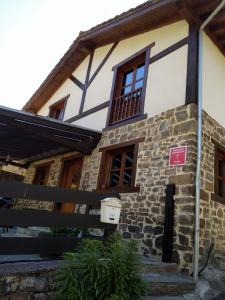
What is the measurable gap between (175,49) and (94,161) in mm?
3248

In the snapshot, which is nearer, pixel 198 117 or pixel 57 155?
pixel 198 117

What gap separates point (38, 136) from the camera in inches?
250

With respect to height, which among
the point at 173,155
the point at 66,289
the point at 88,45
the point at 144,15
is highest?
the point at 88,45

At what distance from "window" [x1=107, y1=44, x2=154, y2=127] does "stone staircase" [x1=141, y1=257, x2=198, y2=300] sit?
3.33 m

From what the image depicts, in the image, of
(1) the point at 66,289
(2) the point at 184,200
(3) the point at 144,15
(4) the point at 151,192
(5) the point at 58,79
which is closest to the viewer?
(1) the point at 66,289

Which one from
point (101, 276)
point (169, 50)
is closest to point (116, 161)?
point (169, 50)

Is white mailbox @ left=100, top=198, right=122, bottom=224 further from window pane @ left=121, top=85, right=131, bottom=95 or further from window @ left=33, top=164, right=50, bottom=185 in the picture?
window @ left=33, top=164, right=50, bottom=185

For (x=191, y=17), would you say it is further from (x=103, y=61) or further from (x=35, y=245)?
(x=35, y=245)

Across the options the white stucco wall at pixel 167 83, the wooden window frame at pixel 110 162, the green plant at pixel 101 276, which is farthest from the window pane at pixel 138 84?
the green plant at pixel 101 276

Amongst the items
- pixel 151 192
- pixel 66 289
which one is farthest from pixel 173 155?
pixel 66 289

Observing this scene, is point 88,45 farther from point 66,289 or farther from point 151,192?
point 66,289

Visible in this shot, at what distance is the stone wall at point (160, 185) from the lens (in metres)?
4.20

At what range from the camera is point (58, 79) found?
33.7 feet

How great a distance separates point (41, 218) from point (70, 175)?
4987 millimetres
